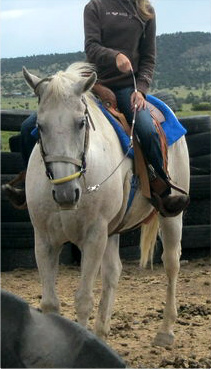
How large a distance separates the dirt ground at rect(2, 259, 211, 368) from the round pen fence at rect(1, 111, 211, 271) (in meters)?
0.16

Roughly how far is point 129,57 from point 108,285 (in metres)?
1.61

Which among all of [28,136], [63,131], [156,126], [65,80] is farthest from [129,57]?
[63,131]

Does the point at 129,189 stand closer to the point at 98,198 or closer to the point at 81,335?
the point at 98,198

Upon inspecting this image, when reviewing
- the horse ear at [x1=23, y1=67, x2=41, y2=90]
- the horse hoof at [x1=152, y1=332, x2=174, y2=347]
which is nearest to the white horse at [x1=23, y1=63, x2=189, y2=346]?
the horse ear at [x1=23, y1=67, x2=41, y2=90]

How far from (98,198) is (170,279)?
1570 mm

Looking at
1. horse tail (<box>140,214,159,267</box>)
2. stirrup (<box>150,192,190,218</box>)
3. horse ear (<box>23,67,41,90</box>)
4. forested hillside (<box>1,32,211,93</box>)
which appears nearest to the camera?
horse ear (<box>23,67,41,90</box>)

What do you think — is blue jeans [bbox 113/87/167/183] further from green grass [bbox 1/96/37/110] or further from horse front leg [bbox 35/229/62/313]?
horse front leg [bbox 35/229/62/313]

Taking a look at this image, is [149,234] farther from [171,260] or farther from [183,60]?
[183,60]

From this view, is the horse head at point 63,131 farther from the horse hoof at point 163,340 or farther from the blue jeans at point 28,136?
the horse hoof at point 163,340

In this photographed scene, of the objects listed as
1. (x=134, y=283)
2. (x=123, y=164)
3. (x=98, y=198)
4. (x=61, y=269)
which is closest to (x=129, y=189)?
(x=123, y=164)

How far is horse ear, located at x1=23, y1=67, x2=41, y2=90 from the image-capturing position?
4.39 metres

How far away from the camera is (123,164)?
198 inches

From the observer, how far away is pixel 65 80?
14.4ft

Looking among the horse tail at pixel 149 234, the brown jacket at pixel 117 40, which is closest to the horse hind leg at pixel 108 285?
the horse tail at pixel 149 234
